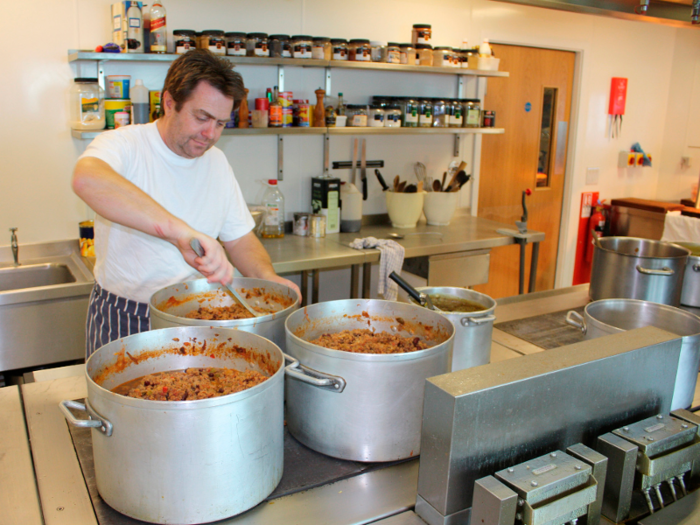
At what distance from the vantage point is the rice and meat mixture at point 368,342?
112 cm

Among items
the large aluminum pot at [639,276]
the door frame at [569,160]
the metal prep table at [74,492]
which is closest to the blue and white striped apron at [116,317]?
the metal prep table at [74,492]

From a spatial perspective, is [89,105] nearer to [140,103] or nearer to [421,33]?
[140,103]

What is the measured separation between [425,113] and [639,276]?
2206 mm

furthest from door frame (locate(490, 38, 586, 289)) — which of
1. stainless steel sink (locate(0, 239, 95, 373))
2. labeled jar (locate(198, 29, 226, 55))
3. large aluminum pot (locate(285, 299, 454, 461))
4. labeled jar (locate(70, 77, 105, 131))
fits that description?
large aluminum pot (locate(285, 299, 454, 461))

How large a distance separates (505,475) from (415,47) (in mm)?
3200

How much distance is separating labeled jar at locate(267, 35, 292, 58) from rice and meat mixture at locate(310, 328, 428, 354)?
2330mm

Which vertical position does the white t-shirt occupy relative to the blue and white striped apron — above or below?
above

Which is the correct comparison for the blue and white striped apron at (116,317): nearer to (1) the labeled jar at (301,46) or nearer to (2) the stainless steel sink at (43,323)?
(2) the stainless steel sink at (43,323)

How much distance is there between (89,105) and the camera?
2.79m

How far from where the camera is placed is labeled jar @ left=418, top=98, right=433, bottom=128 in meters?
3.69

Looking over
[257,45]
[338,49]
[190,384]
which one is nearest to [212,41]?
[257,45]

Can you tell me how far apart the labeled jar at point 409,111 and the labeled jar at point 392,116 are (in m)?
0.06

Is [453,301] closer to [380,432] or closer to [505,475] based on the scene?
[380,432]

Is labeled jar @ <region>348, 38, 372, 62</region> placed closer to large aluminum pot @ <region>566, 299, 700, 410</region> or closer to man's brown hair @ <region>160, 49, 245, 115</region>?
man's brown hair @ <region>160, 49, 245, 115</region>
